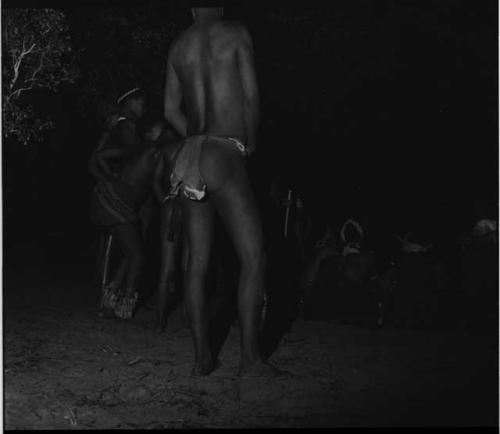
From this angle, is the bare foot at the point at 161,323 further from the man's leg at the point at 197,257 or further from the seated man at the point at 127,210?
the man's leg at the point at 197,257

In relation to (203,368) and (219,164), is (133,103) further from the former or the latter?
(203,368)

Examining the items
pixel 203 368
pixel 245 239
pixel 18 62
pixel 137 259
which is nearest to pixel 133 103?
pixel 137 259

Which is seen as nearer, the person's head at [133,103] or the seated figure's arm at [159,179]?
the seated figure's arm at [159,179]

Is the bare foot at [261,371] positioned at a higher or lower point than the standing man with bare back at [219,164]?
lower

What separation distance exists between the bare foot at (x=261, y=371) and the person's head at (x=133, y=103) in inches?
119

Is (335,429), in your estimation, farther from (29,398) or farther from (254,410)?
(29,398)

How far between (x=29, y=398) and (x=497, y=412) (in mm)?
2501

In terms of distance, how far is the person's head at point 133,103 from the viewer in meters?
6.66

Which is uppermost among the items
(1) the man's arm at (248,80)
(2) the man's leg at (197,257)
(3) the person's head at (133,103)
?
(1) the man's arm at (248,80)

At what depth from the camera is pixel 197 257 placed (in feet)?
14.6

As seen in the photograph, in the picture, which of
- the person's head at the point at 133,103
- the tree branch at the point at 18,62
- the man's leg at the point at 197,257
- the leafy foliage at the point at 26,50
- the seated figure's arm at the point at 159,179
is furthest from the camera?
the leafy foliage at the point at 26,50

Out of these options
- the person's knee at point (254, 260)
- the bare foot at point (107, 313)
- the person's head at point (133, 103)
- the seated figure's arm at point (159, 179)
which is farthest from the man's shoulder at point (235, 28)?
the bare foot at point (107, 313)

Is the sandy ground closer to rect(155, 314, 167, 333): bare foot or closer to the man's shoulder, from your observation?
rect(155, 314, 167, 333): bare foot

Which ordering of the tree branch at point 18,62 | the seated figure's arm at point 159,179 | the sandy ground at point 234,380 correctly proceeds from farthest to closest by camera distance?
the tree branch at point 18,62 < the seated figure's arm at point 159,179 < the sandy ground at point 234,380
